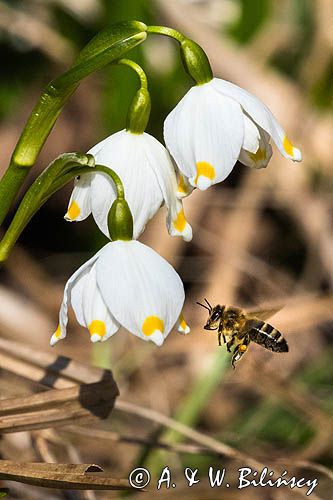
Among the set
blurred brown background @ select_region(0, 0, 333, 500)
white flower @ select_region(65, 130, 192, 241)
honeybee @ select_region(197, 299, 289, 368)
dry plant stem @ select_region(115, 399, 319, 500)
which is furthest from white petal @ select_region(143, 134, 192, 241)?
blurred brown background @ select_region(0, 0, 333, 500)

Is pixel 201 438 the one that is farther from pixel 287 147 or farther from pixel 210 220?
pixel 210 220

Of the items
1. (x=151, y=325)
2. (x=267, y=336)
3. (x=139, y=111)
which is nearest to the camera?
(x=151, y=325)

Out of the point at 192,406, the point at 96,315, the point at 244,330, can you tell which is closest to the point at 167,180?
the point at 96,315

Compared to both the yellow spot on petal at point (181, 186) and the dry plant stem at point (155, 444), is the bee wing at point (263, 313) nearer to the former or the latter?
the yellow spot on petal at point (181, 186)

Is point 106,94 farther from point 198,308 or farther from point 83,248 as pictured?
point 198,308

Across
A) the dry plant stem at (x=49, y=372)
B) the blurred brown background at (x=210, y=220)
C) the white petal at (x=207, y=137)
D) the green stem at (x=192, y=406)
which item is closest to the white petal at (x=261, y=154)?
the white petal at (x=207, y=137)

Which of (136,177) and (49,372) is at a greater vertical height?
(136,177)

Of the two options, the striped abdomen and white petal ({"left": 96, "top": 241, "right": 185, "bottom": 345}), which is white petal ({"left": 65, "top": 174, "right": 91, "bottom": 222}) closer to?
white petal ({"left": 96, "top": 241, "right": 185, "bottom": 345})
